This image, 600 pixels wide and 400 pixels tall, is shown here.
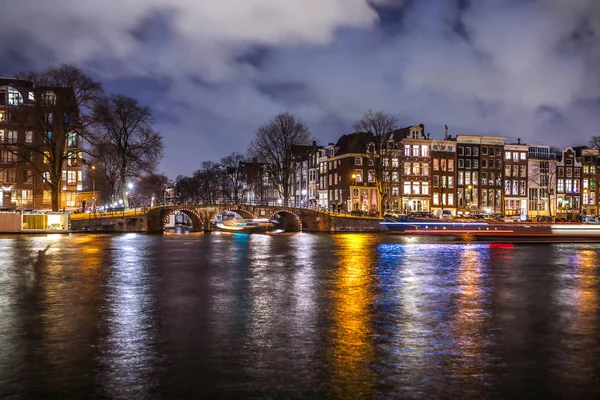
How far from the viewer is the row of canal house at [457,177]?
4181 inches

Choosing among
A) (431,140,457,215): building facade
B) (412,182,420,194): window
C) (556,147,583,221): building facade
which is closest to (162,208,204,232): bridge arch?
(412,182,420,194): window

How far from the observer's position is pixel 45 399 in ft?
30.8

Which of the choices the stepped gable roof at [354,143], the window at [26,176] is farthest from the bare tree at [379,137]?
the window at [26,176]

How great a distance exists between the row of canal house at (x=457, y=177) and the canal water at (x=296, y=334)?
250 ft

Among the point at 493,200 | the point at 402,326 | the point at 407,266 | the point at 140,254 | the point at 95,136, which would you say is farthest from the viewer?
the point at 493,200

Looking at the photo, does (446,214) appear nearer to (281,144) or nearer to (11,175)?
(281,144)

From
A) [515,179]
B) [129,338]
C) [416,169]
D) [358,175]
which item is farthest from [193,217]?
[129,338]

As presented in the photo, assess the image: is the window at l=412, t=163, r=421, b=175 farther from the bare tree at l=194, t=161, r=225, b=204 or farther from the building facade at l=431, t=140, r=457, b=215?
the bare tree at l=194, t=161, r=225, b=204

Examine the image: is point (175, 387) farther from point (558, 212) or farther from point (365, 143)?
point (558, 212)

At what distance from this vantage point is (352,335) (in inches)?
555

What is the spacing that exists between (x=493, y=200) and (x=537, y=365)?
10878 cm

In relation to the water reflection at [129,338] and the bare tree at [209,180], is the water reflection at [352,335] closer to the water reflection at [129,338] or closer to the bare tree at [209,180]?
the water reflection at [129,338]

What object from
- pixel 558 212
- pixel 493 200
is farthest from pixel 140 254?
pixel 558 212

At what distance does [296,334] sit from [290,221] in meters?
78.8
